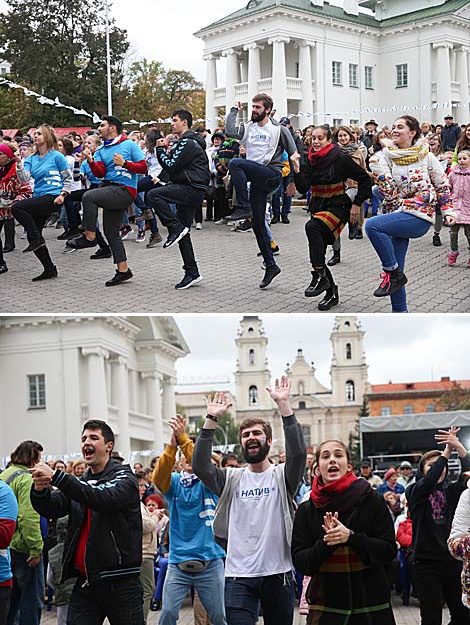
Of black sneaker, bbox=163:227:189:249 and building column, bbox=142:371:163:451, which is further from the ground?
black sneaker, bbox=163:227:189:249

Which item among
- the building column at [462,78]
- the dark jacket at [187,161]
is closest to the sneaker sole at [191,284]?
the dark jacket at [187,161]

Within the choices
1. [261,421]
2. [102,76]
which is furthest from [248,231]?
[102,76]

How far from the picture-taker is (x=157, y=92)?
58188 millimetres

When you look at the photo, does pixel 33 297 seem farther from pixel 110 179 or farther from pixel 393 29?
pixel 393 29

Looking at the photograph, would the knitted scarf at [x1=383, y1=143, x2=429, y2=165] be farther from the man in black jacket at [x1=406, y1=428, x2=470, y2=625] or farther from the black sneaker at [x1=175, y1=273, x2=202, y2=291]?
the black sneaker at [x1=175, y1=273, x2=202, y2=291]

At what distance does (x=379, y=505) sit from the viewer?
199 inches

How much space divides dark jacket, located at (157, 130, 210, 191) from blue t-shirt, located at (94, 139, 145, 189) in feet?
1.49

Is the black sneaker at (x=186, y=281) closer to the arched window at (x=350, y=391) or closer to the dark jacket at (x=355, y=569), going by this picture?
the dark jacket at (x=355, y=569)

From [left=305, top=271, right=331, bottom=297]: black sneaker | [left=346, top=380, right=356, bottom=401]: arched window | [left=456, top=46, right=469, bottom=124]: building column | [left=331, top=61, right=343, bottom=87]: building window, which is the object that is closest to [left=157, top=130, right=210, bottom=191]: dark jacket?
[left=305, top=271, right=331, bottom=297]: black sneaker

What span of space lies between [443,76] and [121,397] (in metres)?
35.8

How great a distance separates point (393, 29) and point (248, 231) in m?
49.0

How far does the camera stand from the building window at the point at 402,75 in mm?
62500

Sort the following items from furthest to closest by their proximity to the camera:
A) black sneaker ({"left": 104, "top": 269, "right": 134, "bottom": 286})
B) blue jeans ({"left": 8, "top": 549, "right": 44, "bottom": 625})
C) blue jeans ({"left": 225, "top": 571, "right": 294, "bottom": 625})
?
1. black sneaker ({"left": 104, "top": 269, "right": 134, "bottom": 286})
2. blue jeans ({"left": 8, "top": 549, "right": 44, "bottom": 625})
3. blue jeans ({"left": 225, "top": 571, "right": 294, "bottom": 625})

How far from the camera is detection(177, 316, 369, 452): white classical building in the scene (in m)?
80.0
